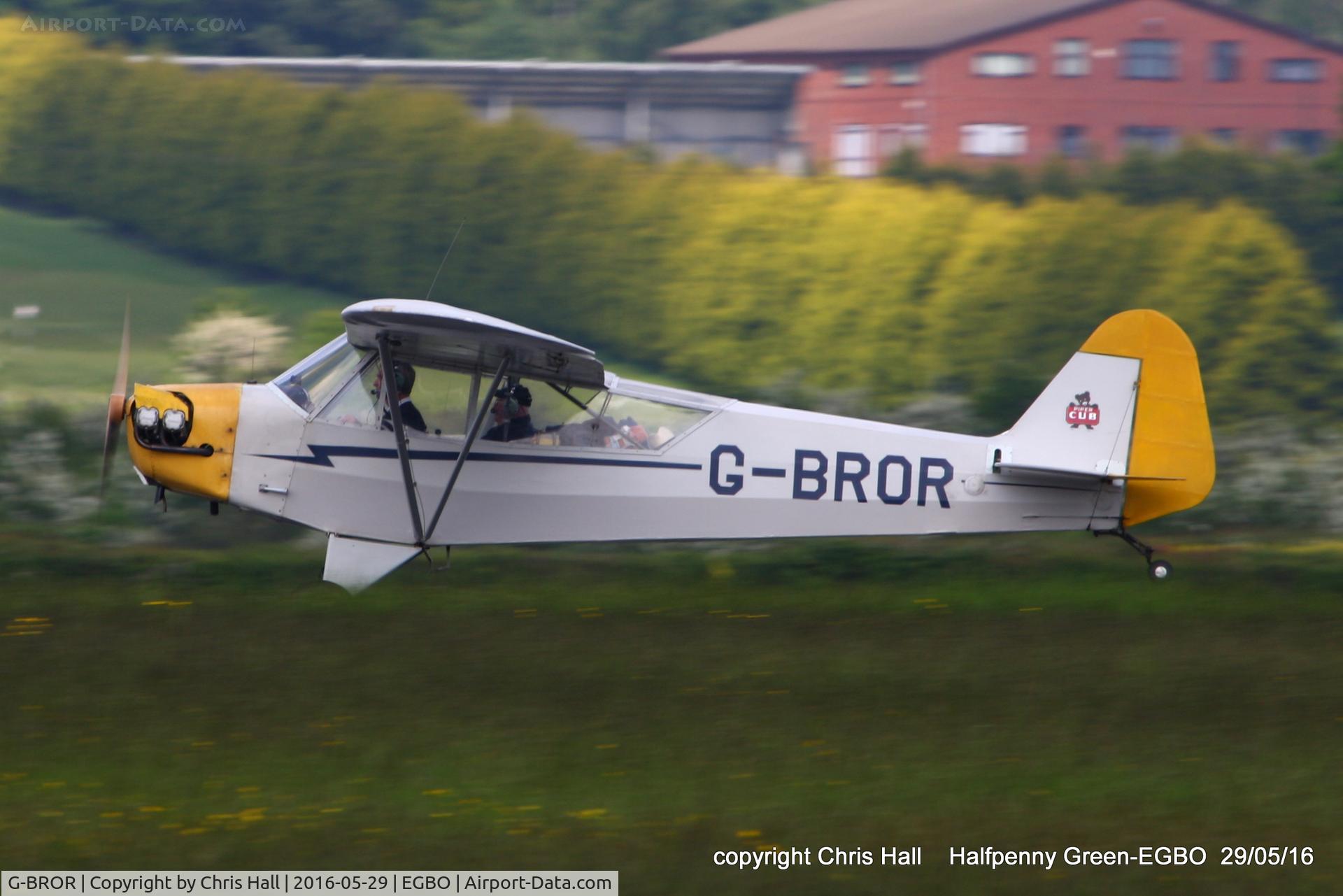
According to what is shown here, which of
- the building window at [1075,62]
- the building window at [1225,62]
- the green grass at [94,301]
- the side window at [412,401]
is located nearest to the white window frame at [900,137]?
the building window at [1075,62]

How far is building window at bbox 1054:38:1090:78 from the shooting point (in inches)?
907

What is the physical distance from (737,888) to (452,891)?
102cm

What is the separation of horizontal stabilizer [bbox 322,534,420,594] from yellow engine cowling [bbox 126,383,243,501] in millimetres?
779

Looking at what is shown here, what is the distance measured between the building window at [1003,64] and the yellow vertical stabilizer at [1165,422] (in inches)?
579

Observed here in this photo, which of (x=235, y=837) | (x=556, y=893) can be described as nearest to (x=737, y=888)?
(x=556, y=893)

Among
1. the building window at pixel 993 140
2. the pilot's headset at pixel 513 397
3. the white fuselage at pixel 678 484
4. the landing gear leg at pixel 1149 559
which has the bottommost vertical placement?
the landing gear leg at pixel 1149 559

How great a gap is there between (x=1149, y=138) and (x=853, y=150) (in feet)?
14.7

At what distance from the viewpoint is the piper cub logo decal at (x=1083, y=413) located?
30.9 feet

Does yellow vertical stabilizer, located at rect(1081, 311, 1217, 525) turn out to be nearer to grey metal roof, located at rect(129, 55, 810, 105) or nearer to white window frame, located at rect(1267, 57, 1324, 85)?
grey metal roof, located at rect(129, 55, 810, 105)

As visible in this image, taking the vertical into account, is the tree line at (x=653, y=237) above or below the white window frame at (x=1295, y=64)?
below

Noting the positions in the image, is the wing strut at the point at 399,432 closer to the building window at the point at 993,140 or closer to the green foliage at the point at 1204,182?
the green foliage at the point at 1204,182

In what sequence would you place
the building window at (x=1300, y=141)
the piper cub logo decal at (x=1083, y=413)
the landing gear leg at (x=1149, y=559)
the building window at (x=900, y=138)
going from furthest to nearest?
the building window at (x=900, y=138) < the building window at (x=1300, y=141) < the landing gear leg at (x=1149, y=559) < the piper cub logo decal at (x=1083, y=413)

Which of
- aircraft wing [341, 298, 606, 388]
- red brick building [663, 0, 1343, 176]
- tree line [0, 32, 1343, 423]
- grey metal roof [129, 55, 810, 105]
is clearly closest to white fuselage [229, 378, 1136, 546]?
aircraft wing [341, 298, 606, 388]

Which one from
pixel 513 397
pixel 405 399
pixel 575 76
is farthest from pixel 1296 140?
pixel 405 399
